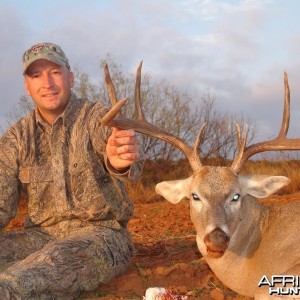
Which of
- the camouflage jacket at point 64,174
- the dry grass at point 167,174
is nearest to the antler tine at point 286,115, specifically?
the camouflage jacket at point 64,174

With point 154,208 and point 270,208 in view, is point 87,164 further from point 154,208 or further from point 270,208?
point 154,208

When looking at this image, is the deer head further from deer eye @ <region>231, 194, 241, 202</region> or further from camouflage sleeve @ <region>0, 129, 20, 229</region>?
camouflage sleeve @ <region>0, 129, 20, 229</region>

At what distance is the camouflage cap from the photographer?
6734 mm

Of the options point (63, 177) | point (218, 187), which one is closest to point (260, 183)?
point (218, 187)

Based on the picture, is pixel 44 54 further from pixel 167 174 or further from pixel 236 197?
pixel 167 174

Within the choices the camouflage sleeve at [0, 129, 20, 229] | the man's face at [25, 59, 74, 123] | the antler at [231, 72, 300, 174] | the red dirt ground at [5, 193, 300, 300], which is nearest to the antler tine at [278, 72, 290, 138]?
the antler at [231, 72, 300, 174]

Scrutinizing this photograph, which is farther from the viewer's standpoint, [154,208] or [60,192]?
[154,208]

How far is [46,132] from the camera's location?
22.3 ft

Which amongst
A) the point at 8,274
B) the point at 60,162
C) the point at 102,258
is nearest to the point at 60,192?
the point at 60,162

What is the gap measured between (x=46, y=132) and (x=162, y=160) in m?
13.4

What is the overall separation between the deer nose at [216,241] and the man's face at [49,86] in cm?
243

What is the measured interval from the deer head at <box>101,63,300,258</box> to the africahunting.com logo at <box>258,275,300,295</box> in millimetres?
486

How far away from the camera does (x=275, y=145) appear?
5.99m

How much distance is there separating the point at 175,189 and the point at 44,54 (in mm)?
1989
